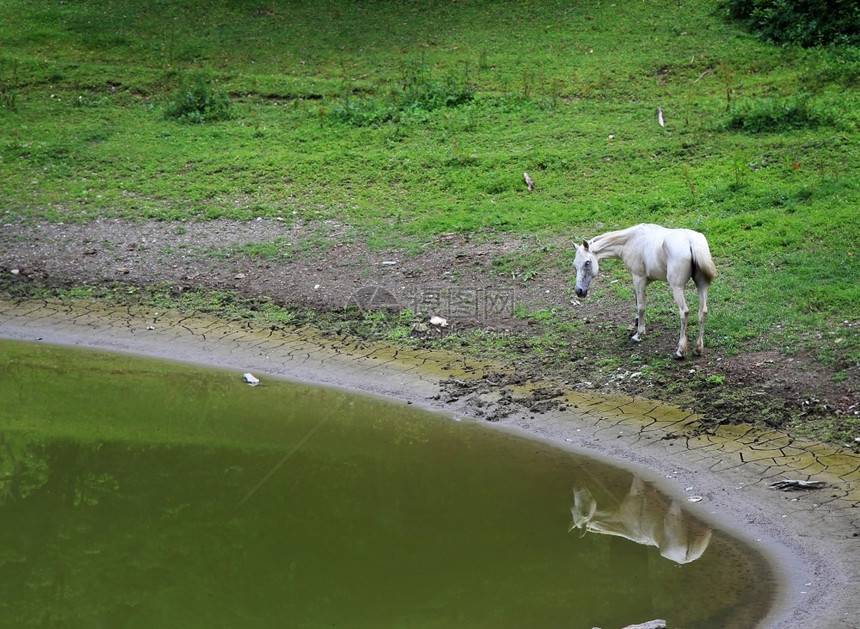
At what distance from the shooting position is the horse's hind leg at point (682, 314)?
35.4ft

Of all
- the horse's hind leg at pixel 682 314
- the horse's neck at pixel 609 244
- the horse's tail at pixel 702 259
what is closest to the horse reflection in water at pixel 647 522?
the horse's hind leg at pixel 682 314

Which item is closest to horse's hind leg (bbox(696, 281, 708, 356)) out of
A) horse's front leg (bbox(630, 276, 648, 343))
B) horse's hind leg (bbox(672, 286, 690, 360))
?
horse's hind leg (bbox(672, 286, 690, 360))

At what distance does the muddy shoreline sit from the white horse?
133 centimetres

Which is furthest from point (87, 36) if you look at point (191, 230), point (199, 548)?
point (199, 548)

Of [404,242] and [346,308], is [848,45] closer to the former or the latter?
[404,242]

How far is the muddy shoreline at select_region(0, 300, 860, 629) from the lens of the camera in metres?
7.71

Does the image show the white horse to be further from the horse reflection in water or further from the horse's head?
the horse reflection in water

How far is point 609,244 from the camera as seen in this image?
11.5m

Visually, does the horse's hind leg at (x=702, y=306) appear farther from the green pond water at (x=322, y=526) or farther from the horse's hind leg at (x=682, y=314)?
the green pond water at (x=322, y=526)

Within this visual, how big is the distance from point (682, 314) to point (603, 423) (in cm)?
170

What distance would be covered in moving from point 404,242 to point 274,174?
3.39 m

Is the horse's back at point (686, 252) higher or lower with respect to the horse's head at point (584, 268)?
higher

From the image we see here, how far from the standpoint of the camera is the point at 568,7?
2250 cm

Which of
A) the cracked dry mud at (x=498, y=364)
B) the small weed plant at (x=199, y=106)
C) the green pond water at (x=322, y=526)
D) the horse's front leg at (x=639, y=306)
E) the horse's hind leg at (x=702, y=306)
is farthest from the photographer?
the small weed plant at (x=199, y=106)
